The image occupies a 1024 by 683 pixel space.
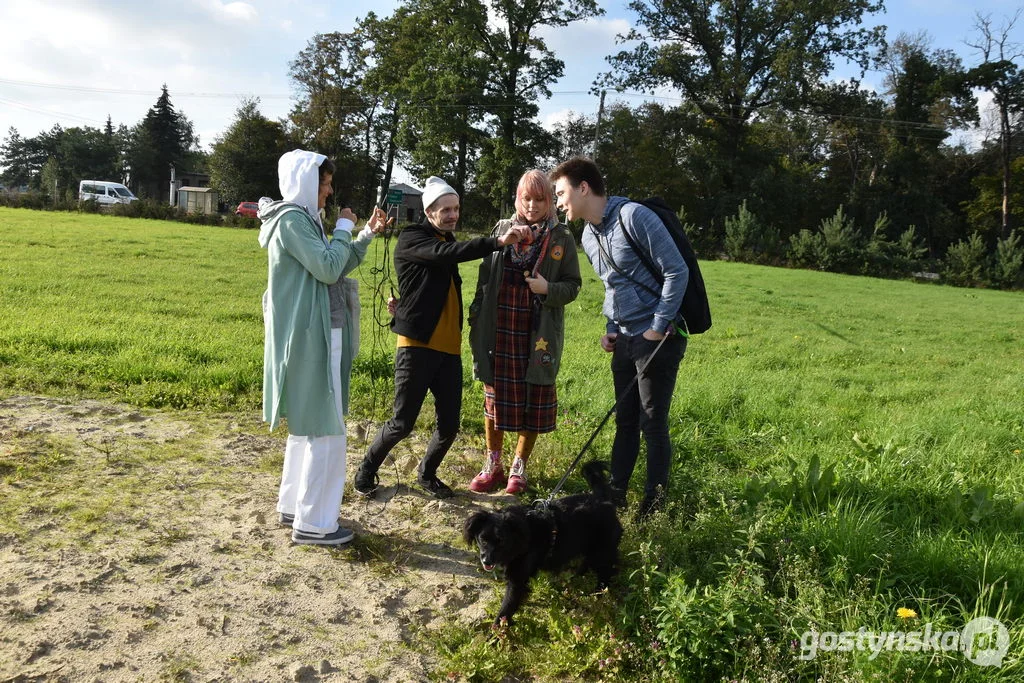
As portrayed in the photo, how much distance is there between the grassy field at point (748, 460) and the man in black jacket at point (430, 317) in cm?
112

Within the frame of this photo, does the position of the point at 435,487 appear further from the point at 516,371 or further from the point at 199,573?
the point at 199,573

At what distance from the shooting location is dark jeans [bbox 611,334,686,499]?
3.82 m

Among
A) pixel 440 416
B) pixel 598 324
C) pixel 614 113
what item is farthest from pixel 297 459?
pixel 614 113

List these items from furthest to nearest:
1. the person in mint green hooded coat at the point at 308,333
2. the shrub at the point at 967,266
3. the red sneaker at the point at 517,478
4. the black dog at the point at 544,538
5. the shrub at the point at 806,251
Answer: the shrub at the point at 806,251, the shrub at the point at 967,266, the red sneaker at the point at 517,478, the person in mint green hooded coat at the point at 308,333, the black dog at the point at 544,538

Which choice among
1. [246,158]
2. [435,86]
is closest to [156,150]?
[246,158]

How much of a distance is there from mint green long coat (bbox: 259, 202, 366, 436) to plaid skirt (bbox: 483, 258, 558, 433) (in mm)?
1184

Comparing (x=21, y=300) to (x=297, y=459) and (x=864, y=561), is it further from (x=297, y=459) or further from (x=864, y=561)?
(x=864, y=561)

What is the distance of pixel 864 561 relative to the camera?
329 cm

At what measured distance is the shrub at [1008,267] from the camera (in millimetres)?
31625

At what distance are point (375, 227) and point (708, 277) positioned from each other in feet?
64.9

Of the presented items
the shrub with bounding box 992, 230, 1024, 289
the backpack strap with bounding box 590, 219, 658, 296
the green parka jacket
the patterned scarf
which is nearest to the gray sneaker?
the green parka jacket

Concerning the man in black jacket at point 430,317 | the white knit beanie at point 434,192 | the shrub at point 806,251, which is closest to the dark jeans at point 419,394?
the man in black jacket at point 430,317

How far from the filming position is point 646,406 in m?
3.89

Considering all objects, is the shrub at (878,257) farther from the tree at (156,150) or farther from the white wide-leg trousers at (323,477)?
the tree at (156,150)
